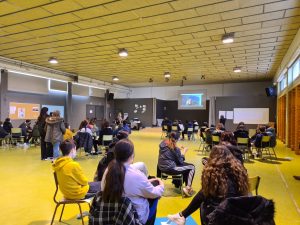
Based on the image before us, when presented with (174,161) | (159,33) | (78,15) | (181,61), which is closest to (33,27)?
(78,15)

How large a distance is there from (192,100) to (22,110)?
11.3 m

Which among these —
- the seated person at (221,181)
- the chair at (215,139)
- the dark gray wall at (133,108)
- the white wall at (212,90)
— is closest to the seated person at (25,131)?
the chair at (215,139)

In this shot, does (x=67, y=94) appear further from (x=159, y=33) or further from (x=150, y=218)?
(x=150, y=218)

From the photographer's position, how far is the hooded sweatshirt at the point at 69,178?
2.59 meters

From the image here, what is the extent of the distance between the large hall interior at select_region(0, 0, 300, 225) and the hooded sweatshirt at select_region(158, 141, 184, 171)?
0.02 metres

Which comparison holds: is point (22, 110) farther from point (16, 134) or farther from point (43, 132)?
point (43, 132)

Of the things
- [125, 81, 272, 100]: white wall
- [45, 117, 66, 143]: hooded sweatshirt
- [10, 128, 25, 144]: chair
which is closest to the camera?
[45, 117, 66, 143]: hooded sweatshirt

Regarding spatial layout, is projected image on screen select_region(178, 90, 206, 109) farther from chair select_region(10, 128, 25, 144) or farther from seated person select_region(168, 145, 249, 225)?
seated person select_region(168, 145, 249, 225)

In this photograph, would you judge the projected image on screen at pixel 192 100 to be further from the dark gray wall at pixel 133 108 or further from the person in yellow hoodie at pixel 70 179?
the person in yellow hoodie at pixel 70 179

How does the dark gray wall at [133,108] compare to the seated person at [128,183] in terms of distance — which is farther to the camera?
the dark gray wall at [133,108]

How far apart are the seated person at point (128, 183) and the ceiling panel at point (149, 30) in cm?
370

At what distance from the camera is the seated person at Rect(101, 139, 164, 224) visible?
67.8 inches

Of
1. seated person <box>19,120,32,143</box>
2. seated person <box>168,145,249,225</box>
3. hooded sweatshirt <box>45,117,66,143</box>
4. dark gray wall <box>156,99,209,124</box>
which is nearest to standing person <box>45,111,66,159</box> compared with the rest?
hooded sweatshirt <box>45,117,66,143</box>

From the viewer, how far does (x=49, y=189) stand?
422cm
